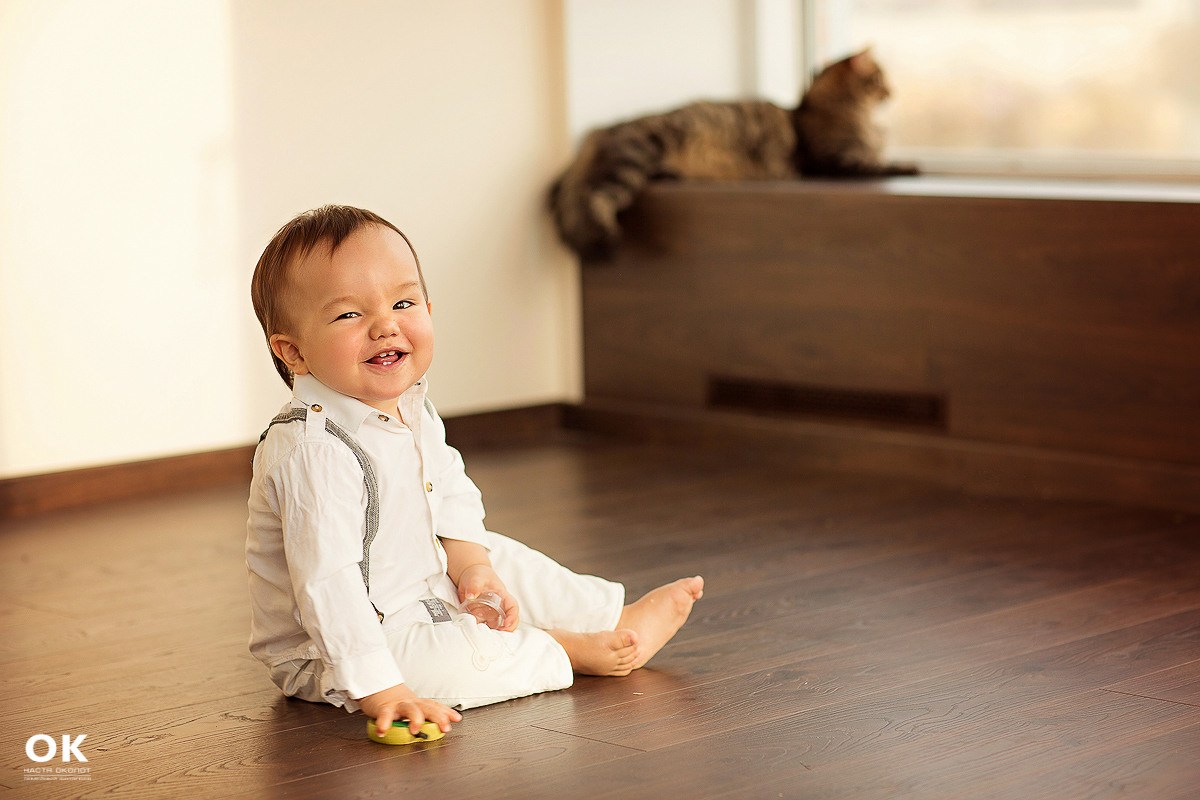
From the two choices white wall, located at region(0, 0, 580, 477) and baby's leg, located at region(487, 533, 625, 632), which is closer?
baby's leg, located at region(487, 533, 625, 632)

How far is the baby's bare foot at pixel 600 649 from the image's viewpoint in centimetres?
193

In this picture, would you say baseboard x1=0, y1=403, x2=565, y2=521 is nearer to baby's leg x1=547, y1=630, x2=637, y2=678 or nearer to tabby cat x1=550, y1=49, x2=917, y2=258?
tabby cat x1=550, y1=49, x2=917, y2=258

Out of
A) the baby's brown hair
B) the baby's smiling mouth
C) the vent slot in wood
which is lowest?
the vent slot in wood

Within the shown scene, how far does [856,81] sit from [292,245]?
7.61ft

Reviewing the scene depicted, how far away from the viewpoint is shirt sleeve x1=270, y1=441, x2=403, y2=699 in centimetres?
173

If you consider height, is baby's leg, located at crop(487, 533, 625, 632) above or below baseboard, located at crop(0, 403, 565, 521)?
above

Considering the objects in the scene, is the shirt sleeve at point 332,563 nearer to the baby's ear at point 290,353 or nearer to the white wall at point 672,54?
the baby's ear at point 290,353

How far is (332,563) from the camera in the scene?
174 centimetres

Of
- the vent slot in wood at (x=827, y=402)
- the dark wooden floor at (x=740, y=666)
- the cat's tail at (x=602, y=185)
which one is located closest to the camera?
the dark wooden floor at (x=740, y=666)

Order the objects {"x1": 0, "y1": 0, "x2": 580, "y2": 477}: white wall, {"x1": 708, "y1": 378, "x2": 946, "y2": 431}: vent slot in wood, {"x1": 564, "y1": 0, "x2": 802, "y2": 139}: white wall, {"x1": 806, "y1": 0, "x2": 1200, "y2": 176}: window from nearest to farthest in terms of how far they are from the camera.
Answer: {"x1": 0, "y1": 0, "x2": 580, "y2": 477}: white wall, {"x1": 708, "y1": 378, "x2": 946, "y2": 431}: vent slot in wood, {"x1": 806, "y1": 0, "x2": 1200, "y2": 176}: window, {"x1": 564, "y1": 0, "x2": 802, "y2": 139}: white wall

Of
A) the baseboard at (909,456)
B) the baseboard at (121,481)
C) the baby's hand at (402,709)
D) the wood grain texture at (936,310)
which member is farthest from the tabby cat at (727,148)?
the baby's hand at (402,709)

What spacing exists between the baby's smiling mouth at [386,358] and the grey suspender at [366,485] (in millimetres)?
89

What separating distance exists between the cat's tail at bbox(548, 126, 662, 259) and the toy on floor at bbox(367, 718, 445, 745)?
207 cm

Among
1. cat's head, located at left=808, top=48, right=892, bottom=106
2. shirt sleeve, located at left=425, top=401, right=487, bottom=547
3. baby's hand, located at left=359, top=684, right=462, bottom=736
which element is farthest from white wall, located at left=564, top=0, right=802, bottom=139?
baby's hand, located at left=359, top=684, right=462, bottom=736
